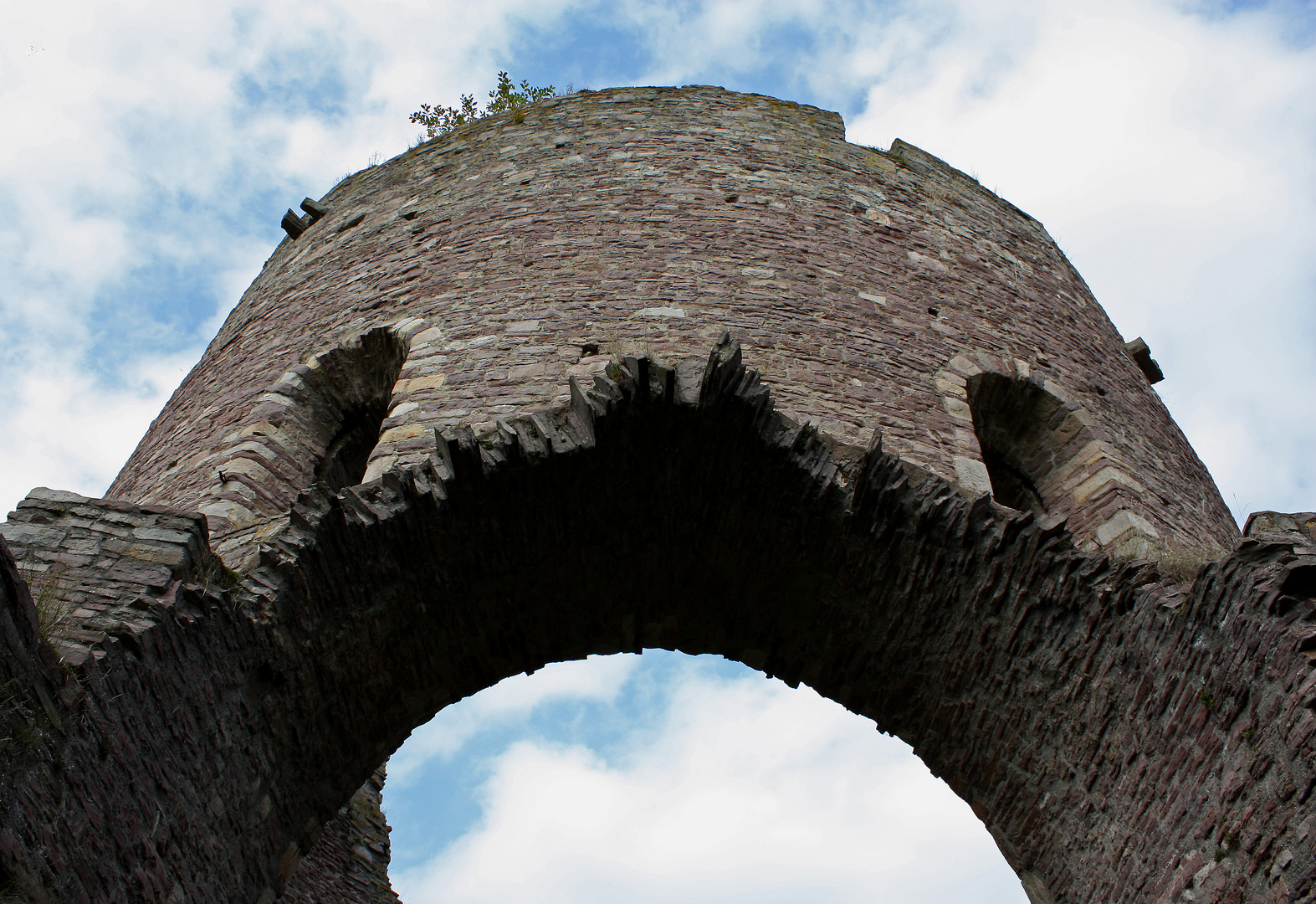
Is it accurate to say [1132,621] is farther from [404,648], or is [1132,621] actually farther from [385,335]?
[385,335]

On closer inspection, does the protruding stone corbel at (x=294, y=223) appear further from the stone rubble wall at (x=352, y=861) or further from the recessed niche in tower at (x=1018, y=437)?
the recessed niche in tower at (x=1018, y=437)

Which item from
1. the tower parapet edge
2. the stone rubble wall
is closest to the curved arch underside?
the tower parapet edge

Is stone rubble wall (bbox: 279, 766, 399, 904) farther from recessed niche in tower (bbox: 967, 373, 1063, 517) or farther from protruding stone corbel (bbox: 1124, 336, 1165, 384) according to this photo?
protruding stone corbel (bbox: 1124, 336, 1165, 384)

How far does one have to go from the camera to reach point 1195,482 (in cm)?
578

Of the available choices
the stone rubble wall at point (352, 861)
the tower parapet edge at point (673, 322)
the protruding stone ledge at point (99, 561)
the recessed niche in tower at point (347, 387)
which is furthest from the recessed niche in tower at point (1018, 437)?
the stone rubble wall at point (352, 861)

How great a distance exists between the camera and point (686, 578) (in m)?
4.44

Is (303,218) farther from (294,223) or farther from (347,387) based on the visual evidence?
(347,387)

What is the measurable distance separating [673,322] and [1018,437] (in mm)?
1865

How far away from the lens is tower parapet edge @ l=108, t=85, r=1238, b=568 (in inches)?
190

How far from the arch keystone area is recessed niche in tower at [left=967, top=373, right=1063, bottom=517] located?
0.06ft

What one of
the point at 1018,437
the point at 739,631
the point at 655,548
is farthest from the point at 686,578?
the point at 1018,437

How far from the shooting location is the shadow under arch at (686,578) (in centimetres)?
382

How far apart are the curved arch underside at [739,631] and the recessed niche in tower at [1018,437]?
1.60 metres

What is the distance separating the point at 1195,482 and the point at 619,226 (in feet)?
10.9
